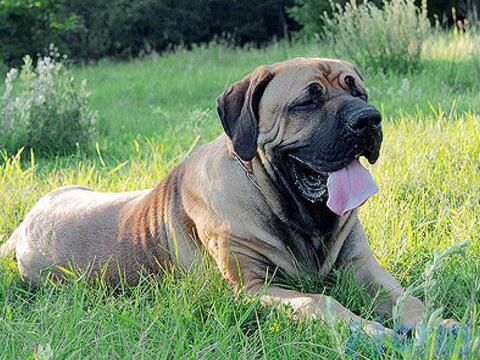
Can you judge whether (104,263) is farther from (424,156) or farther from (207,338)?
(424,156)

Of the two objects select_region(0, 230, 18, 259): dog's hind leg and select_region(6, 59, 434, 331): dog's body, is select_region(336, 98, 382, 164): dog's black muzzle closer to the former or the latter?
select_region(6, 59, 434, 331): dog's body

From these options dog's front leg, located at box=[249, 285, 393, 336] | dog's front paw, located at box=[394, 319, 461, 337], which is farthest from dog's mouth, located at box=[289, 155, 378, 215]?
dog's front paw, located at box=[394, 319, 461, 337]

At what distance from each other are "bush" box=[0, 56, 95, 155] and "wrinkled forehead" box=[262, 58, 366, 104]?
3.96m

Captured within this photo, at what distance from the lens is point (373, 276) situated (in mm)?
3309

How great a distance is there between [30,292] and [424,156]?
7.55 ft

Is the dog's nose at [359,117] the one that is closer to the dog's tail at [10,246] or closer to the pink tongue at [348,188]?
the pink tongue at [348,188]

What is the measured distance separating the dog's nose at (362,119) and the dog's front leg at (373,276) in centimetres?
55

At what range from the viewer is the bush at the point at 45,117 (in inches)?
277

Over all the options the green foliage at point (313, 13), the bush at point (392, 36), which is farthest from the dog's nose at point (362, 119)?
the green foliage at point (313, 13)

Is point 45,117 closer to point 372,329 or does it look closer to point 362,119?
point 362,119

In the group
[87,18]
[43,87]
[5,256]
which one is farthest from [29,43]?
[5,256]

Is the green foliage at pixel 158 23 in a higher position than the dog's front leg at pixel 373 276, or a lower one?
lower

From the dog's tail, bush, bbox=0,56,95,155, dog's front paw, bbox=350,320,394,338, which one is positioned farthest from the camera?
bush, bbox=0,56,95,155

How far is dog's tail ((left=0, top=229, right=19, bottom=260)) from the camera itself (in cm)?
427
